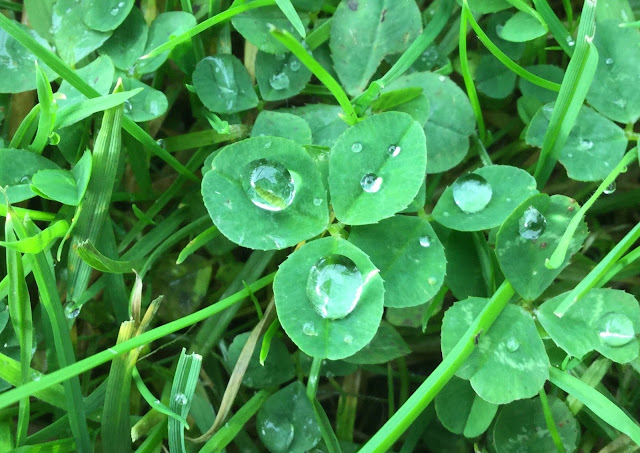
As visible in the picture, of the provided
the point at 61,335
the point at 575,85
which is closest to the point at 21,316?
the point at 61,335

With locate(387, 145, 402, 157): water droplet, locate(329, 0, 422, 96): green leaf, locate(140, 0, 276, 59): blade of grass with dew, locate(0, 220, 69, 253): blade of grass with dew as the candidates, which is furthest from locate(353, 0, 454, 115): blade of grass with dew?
locate(0, 220, 69, 253): blade of grass with dew

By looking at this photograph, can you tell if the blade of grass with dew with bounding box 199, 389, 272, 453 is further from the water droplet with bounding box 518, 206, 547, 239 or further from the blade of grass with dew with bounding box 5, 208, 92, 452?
the water droplet with bounding box 518, 206, 547, 239

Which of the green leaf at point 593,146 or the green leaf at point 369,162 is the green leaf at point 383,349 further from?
the green leaf at point 593,146

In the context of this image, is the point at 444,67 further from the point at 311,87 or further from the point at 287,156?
the point at 287,156

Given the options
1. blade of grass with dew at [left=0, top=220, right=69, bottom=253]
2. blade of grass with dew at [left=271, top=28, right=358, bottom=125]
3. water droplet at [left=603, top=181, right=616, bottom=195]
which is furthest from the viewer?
water droplet at [left=603, top=181, right=616, bottom=195]

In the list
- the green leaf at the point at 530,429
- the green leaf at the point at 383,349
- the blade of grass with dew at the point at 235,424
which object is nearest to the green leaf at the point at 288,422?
the blade of grass with dew at the point at 235,424

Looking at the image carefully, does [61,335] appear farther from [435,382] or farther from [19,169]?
[435,382]
